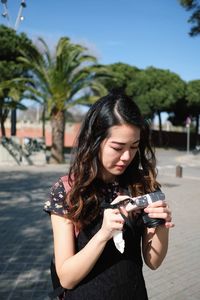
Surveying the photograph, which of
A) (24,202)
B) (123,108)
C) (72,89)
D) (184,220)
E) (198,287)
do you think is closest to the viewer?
(123,108)

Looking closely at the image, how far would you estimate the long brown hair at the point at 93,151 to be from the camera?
1.57 metres

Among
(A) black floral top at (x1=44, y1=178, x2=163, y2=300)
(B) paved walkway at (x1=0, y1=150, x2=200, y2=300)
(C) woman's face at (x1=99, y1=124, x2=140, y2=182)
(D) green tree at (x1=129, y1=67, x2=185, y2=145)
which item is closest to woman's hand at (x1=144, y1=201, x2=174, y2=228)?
(A) black floral top at (x1=44, y1=178, x2=163, y2=300)

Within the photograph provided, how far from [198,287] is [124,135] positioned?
3.44 metres

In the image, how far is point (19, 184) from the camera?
12.7 meters

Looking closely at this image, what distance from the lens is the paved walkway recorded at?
4395 mm

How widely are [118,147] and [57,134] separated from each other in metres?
17.9

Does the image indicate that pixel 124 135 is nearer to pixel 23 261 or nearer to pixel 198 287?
pixel 198 287

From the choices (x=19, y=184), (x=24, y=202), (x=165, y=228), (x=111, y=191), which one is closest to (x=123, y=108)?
(x=111, y=191)

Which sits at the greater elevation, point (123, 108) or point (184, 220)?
point (123, 108)

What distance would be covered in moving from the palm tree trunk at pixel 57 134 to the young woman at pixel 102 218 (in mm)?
17521

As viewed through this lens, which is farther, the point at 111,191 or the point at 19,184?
the point at 19,184

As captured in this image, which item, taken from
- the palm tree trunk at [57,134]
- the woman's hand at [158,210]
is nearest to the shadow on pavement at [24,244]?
the woman's hand at [158,210]

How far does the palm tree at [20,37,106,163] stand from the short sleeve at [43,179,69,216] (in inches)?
665

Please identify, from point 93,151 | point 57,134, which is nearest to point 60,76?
point 57,134
